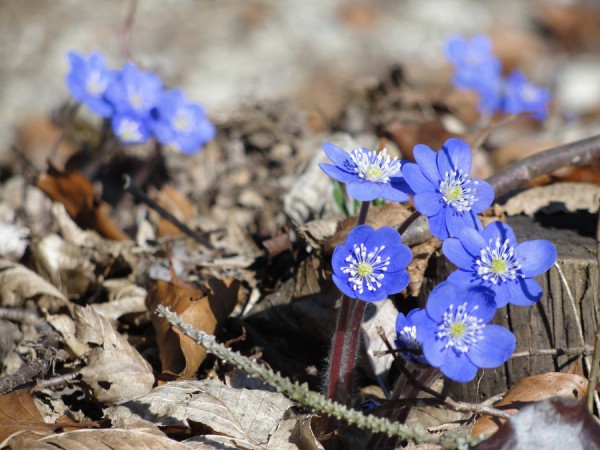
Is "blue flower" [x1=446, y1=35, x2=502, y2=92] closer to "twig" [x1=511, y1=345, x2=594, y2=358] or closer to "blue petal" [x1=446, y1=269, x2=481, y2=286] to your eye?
"twig" [x1=511, y1=345, x2=594, y2=358]

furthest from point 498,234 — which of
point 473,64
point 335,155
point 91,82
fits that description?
point 473,64

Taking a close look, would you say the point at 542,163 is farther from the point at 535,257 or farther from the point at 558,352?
the point at 535,257

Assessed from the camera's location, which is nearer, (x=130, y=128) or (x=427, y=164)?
(x=427, y=164)

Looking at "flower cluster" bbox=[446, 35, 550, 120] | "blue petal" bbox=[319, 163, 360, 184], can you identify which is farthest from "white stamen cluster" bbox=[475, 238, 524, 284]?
"flower cluster" bbox=[446, 35, 550, 120]

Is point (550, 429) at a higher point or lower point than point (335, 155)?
lower

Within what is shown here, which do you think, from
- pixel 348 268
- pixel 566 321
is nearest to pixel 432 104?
pixel 566 321

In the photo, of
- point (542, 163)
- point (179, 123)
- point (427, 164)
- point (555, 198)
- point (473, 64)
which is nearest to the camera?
point (427, 164)

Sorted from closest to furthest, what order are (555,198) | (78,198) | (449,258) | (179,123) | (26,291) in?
1. (449,258)
2. (26,291)
3. (555,198)
4. (78,198)
5. (179,123)
